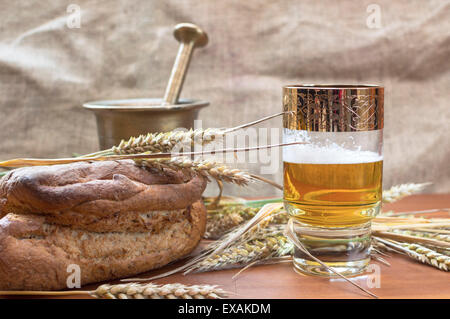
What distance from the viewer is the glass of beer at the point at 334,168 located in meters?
0.83

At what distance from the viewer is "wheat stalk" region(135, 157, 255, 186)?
0.86 meters

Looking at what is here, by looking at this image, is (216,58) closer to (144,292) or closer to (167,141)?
(167,141)

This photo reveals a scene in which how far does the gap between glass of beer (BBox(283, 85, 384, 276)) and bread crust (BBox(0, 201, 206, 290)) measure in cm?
22

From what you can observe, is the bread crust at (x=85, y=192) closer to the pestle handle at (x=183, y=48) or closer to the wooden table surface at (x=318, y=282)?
the wooden table surface at (x=318, y=282)

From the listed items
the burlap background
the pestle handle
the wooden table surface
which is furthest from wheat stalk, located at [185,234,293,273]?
the burlap background

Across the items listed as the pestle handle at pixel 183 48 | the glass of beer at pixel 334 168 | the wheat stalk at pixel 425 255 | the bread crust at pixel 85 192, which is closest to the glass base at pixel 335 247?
the glass of beer at pixel 334 168

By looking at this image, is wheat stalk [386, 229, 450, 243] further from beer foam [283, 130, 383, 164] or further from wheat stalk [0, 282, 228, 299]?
wheat stalk [0, 282, 228, 299]

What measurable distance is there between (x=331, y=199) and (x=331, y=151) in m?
0.08

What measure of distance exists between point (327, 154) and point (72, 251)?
0.42m

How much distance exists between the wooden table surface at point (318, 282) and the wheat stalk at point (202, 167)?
161mm

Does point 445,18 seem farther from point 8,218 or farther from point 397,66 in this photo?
point 8,218

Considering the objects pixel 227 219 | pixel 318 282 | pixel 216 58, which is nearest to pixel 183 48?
pixel 216 58

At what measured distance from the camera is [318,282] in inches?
33.8
